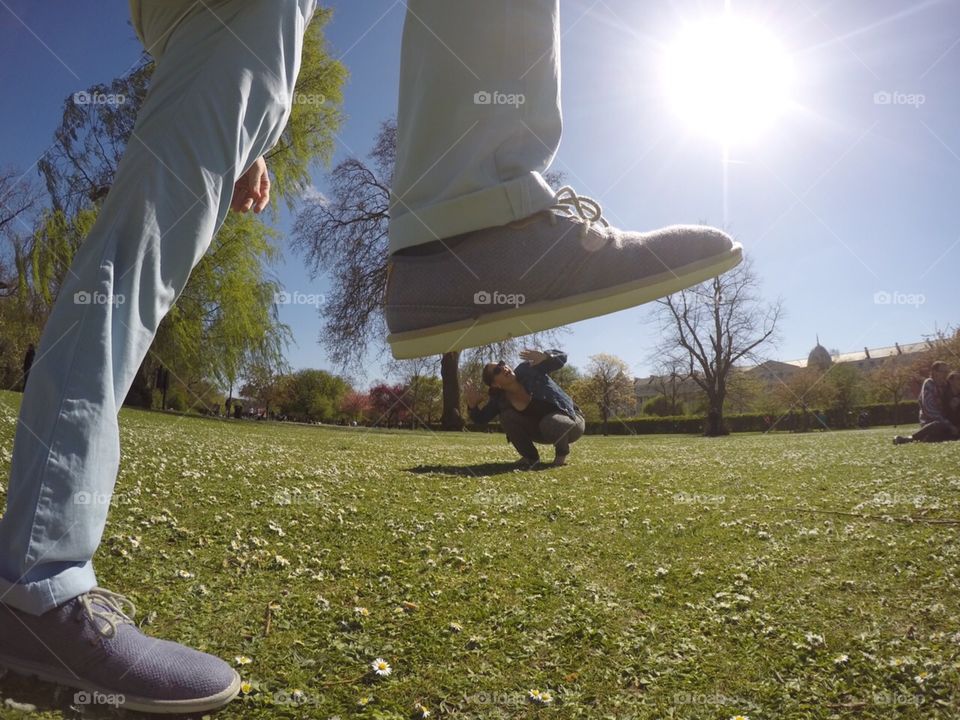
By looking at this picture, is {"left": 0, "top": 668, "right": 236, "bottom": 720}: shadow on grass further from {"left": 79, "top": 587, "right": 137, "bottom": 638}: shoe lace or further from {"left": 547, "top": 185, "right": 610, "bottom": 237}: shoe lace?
{"left": 547, "top": 185, "right": 610, "bottom": 237}: shoe lace

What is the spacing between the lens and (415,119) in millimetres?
Result: 1641

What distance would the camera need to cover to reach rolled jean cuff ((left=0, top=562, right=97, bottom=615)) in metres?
A: 1.32

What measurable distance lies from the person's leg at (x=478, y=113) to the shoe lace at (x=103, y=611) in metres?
1.21

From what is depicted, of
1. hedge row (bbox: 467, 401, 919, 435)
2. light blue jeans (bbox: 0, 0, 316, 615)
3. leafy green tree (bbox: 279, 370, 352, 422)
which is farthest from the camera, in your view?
leafy green tree (bbox: 279, 370, 352, 422)

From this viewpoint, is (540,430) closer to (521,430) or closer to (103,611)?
(521,430)

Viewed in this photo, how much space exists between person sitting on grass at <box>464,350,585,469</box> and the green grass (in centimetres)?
270

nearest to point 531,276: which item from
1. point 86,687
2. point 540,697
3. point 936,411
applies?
point 540,697

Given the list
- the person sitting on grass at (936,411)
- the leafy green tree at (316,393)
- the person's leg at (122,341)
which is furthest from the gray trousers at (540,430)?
the leafy green tree at (316,393)

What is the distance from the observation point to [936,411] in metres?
12.3

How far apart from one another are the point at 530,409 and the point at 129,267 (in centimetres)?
633

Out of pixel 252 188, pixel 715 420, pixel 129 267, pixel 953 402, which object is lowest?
pixel 715 420

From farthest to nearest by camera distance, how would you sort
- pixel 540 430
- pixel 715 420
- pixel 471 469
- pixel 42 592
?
pixel 715 420 < pixel 540 430 < pixel 471 469 < pixel 42 592

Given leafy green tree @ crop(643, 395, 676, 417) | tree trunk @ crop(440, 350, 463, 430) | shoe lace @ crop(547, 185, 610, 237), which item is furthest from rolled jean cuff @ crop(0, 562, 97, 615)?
A: leafy green tree @ crop(643, 395, 676, 417)

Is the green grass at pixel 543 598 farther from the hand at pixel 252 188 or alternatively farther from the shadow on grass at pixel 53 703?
the hand at pixel 252 188
